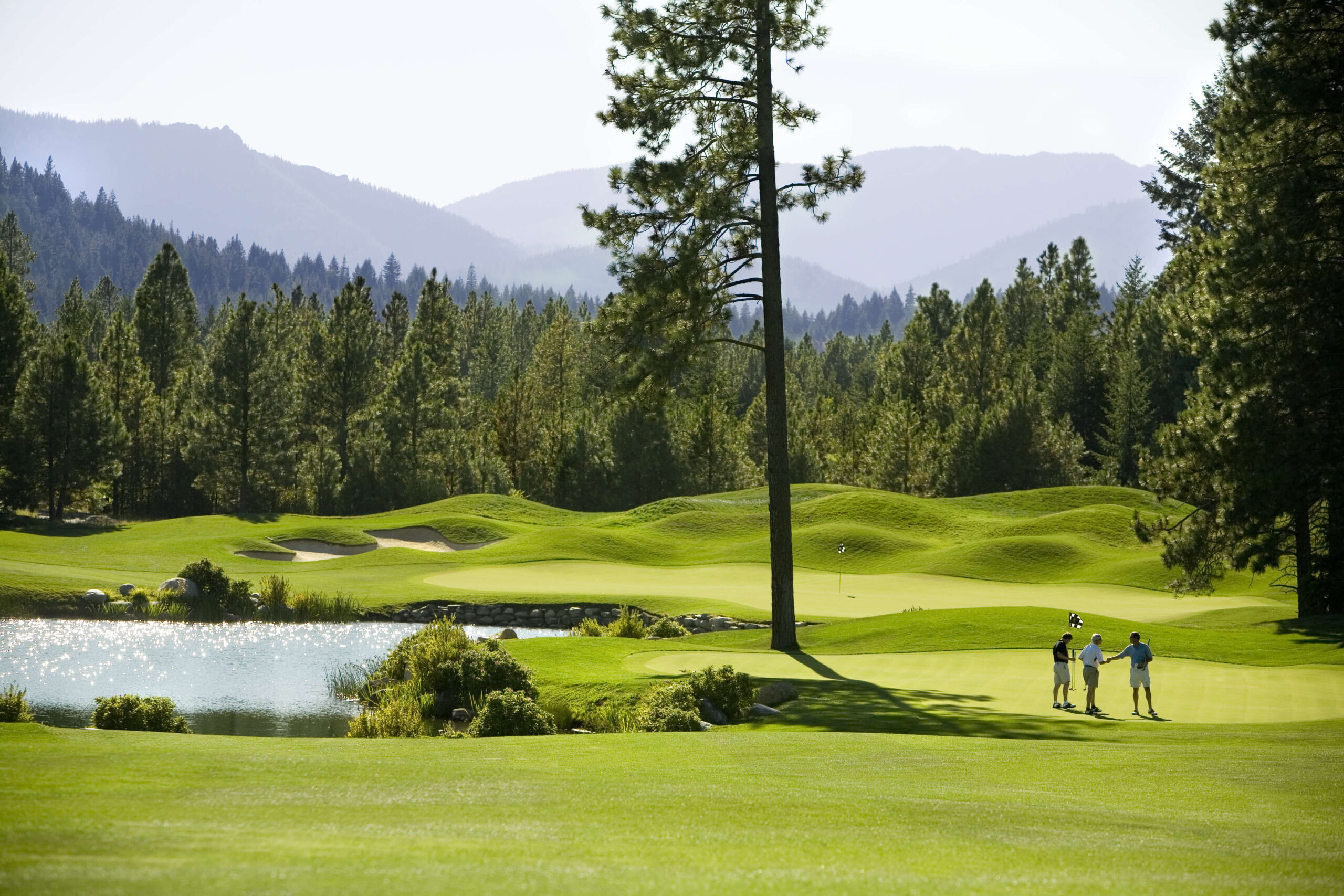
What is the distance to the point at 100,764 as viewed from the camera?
24.6 feet

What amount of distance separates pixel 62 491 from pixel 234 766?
54.6 meters

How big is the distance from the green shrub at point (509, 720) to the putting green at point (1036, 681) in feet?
12.5

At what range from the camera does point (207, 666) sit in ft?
68.0

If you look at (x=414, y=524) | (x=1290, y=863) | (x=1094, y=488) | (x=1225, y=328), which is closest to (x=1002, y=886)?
(x=1290, y=863)

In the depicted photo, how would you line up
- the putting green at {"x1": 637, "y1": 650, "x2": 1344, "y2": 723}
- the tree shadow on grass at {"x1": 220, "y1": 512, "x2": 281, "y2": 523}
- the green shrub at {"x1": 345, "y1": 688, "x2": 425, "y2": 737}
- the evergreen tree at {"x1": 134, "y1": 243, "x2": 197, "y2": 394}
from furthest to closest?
the evergreen tree at {"x1": 134, "y1": 243, "x2": 197, "y2": 394}, the tree shadow on grass at {"x1": 220, "y1": 512, "x2": 281, "y2": 523}, the putting green at {"x1": 637, "y1": 650, "x2": 1344, "y2": 723}, the green shrub at {"x1": 345, "y1": 688, "x2": 425, "y2": 737}

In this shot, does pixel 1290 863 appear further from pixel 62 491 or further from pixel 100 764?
pixel 62 491

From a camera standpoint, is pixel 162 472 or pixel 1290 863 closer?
pixel 1290 863

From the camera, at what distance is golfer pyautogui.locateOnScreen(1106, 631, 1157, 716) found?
15336mm

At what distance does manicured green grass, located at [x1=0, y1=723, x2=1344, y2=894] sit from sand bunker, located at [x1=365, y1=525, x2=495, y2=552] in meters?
33.6

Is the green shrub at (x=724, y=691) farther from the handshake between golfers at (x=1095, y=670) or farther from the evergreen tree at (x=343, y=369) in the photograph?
the evergreen tree at (x=343, y=369)

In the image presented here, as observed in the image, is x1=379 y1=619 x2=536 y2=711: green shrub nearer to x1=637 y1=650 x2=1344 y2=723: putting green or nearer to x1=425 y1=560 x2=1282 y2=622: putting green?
x1=637 y1=650 x2=1344 y2=723: putting green

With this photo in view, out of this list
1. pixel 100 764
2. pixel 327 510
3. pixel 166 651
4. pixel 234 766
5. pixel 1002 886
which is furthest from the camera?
pixel 327 510

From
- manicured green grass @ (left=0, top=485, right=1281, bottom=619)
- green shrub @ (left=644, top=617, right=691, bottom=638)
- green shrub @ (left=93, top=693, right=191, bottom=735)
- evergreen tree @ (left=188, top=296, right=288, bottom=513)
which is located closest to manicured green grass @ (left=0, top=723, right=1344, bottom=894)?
green shrub @ (left=93, top=693, right=191, bottom=735)

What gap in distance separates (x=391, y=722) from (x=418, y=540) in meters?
30.6
